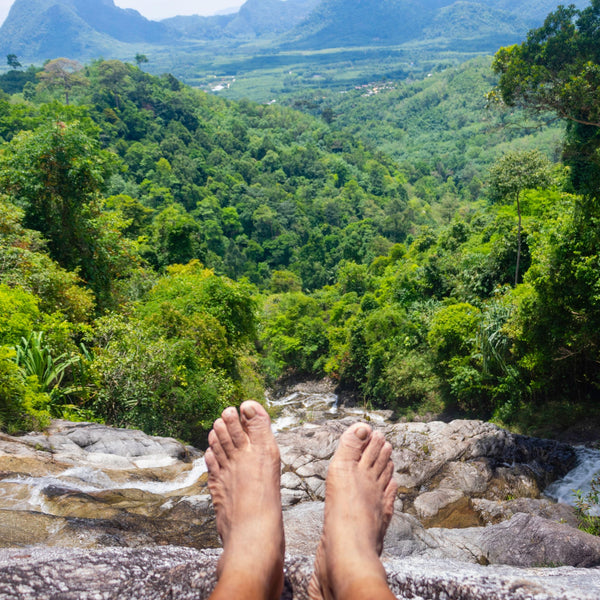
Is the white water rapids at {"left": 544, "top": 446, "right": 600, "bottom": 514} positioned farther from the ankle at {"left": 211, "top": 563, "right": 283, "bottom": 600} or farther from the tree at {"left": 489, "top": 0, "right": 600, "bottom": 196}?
the ankle at {"left": 211, "top": 563, "right": 283, "bottom": 600}

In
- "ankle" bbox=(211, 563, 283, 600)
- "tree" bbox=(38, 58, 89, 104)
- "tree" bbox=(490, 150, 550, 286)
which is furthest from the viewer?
"tree" bbox=(38, 58, 89, 104)

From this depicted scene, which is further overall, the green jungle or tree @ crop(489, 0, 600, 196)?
tree @ crop(489, 0, 600, 196)

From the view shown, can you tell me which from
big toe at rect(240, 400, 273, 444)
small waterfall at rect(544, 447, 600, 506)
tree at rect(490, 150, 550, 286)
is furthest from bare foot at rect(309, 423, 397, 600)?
tree at rect(490, 150, 550, 286)

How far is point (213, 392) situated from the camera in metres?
9.01

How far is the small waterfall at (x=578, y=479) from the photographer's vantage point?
689 centimetres

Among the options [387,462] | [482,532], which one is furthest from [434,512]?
[387,462]

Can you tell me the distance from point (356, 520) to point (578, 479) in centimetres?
620

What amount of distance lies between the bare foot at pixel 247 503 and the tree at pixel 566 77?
24.3ft

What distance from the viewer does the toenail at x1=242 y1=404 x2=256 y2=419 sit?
9.71 feet

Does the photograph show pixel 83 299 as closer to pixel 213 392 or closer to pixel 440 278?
pixel 213 392

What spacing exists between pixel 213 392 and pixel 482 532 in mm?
5357

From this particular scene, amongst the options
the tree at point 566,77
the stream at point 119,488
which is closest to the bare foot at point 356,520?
the stream at point 119,488

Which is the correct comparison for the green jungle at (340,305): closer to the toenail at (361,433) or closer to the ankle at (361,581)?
the toenail at (361,433)

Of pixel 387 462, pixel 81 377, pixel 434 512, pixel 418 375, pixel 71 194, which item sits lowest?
pixel 418 375
